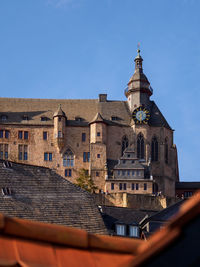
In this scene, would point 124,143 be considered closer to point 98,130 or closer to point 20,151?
point 98,130

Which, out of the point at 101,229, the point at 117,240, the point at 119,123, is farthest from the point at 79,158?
the point at 117,240

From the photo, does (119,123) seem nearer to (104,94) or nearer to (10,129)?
(104,94)

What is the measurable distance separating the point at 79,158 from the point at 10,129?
36.3 ft

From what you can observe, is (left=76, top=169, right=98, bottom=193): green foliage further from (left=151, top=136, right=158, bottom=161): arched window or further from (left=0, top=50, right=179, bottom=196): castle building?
(left=151, top=136, right=158, bottom=161): arched window

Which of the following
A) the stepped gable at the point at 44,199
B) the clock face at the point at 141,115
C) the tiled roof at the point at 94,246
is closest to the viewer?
the tiled roof at the point at 94,246

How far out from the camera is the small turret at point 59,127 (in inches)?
3334

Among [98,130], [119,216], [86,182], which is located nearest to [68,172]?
[86,182]

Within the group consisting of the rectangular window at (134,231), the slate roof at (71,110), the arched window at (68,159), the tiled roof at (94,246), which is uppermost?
the slate roof at (71,110)

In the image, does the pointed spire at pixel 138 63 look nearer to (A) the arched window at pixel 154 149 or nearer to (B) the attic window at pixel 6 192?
(A) the arched window at pixel 154 149

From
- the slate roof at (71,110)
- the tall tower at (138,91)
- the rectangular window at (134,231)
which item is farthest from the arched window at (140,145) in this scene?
the rectangular window at (134,231)

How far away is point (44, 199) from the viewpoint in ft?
71.9

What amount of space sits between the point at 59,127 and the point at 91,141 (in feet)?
16.9

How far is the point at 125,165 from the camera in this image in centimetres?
8112

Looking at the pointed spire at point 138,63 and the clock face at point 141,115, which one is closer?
the clock face at point 141,115
